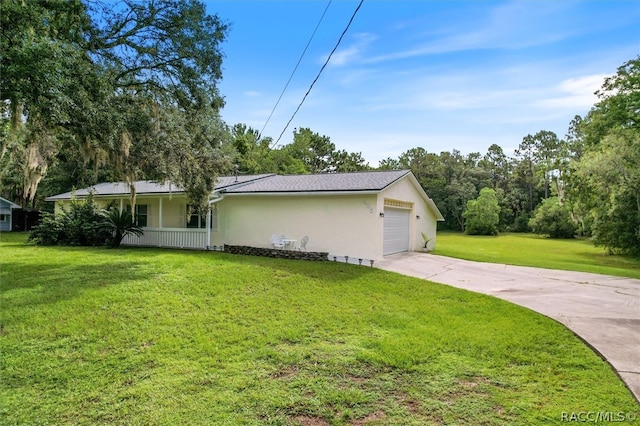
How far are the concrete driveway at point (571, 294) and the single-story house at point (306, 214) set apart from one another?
1.44m

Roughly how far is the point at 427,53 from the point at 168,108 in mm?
7402

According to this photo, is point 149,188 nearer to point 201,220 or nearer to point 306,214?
point 201,220

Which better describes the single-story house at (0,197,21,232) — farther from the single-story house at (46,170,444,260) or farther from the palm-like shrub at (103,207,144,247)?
the palm-like shrub at (103,207,144,247)

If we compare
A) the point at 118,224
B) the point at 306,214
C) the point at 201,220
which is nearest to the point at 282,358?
the point at 306,214

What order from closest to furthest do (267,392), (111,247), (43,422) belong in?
(43,422) → (267,392) → (111,247)

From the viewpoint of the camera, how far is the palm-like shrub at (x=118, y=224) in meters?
14.6

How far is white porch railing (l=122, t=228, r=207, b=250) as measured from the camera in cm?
1473

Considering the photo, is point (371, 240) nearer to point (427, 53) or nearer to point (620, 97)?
point (427, 53)

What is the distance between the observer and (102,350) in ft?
15.0

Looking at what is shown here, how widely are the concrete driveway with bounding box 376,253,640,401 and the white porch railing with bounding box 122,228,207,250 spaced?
7748 millimetres

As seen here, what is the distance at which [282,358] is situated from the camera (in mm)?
4371

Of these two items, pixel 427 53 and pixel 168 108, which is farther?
pixel 168 108

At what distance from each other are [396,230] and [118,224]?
11409 millimetres

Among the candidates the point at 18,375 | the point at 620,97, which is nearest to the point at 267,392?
the point at 18,375
